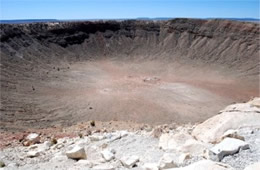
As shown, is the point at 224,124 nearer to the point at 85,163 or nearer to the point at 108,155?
the point at 108,155

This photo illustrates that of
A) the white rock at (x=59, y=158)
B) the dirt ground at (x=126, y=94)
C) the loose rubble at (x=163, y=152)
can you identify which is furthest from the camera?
the dirt ground at (x=126, y=94)

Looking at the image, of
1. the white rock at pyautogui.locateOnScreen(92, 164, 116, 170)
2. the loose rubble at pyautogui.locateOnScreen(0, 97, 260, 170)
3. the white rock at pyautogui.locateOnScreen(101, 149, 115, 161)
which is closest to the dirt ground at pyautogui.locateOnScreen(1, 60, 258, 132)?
the loose rubble at pyautogui.locateOnScreen(0, 97, 260, 170)

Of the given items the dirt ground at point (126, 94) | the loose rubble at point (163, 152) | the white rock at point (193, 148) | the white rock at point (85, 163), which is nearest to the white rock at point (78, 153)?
the loose rubble at point (163, 152)

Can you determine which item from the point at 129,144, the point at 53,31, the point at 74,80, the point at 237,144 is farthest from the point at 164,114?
the point at 53,31

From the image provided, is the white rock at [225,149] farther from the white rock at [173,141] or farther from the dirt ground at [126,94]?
the dirt ground at [126,94]

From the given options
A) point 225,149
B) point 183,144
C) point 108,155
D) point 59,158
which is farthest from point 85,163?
point 225,149

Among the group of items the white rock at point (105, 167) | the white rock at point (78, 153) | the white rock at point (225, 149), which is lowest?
the white rock at point (78, 153)

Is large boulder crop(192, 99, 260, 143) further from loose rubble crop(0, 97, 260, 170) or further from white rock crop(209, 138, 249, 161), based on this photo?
white rock crop(209, 138, 249, 161)
